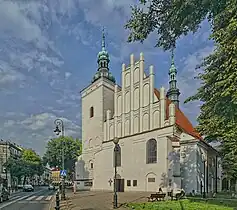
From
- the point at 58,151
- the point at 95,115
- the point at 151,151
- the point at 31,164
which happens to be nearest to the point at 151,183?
the point at 151,151

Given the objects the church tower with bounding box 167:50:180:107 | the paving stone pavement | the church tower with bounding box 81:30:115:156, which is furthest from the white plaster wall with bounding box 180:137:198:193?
the church tower with bounding box 167:50:180:107

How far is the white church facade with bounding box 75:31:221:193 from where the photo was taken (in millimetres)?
43375

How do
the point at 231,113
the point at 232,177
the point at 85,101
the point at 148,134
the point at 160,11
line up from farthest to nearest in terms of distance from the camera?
the point at 85,101, the point at 148,134, the point at 232,177, the point at 231,113, the point at 160,11

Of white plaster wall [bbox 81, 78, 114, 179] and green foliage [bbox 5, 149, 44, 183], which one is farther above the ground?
white plaster wall [bbox 81, 78, 114, 179]

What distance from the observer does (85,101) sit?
60.0 metres

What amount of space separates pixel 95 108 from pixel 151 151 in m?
14.8

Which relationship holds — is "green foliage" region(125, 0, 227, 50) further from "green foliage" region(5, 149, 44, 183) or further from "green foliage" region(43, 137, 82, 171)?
"green foliage" region(5, 149, 44, 183)

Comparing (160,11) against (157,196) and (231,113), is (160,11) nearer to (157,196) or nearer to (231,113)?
(231,113)

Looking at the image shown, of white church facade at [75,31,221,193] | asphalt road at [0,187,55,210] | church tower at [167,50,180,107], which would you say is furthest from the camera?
church tower at [167,50,180,107]

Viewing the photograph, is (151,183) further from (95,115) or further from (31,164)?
(31,164)

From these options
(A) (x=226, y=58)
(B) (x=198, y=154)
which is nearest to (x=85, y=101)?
(B) (x=198, y=154)

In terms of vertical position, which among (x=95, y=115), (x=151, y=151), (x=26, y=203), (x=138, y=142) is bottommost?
(x=26, y=203)

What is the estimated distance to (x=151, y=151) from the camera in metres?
45.9

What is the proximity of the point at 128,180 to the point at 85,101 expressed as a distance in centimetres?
1761
